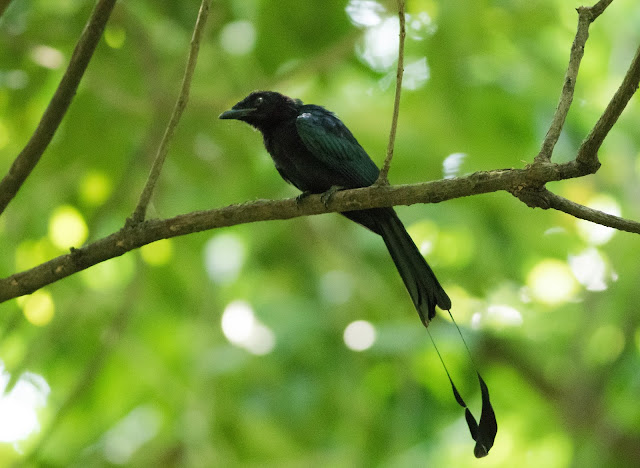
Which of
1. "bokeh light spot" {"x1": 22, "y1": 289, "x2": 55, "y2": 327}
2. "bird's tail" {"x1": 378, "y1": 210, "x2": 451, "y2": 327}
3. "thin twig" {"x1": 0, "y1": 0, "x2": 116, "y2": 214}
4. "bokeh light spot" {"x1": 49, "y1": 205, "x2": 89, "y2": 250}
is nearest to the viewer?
"thin twig" {"x1": 0, "y1": 0, "x2": 116, "y2": 214}

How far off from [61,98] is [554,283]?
17.1 ft

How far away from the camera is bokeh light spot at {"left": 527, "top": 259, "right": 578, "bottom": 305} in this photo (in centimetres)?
670

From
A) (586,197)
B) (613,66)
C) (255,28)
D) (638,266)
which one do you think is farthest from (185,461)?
(613,66)

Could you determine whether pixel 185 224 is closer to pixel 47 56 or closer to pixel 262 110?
pixel 262 110

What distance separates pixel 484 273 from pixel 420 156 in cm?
107

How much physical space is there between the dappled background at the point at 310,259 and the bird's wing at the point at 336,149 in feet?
2.23

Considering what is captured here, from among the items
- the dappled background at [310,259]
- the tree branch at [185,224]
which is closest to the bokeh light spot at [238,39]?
the dappled background at [310,259]

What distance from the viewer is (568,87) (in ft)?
8.84

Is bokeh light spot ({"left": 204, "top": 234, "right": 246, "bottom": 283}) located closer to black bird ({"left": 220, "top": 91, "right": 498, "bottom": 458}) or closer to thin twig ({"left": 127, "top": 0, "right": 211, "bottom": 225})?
black bird ({"left": 220, "top": 91, "right": 498, "bottom": 458})

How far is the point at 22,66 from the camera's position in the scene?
177 inches

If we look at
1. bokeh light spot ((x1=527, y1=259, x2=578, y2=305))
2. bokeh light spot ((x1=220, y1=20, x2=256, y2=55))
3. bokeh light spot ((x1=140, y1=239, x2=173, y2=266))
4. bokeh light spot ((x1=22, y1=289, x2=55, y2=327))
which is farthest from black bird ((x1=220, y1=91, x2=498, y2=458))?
bokeh light spot ((x1=527, y1=259, x2=578, y2=305))

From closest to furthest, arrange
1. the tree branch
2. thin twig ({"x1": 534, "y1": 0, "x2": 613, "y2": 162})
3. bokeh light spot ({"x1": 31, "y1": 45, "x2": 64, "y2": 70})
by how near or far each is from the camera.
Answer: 1. thin twig ({"x1": 534, "y1": 0, "x2": 613, "y2": 162})
2. the tree branch
3. bokeh light spot ({"x1": 31, "y1": 45, "x2": 64, "y2": 70})

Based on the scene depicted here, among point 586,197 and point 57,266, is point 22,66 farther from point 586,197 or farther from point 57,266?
point 586,197

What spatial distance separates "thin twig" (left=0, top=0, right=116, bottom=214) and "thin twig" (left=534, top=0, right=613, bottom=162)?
176cm
